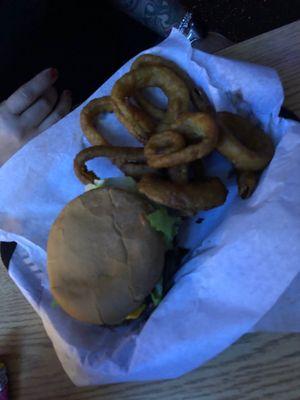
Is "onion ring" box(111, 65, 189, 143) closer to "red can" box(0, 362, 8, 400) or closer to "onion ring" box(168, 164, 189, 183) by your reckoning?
"onion ring" box(168, 164, 189, 183)

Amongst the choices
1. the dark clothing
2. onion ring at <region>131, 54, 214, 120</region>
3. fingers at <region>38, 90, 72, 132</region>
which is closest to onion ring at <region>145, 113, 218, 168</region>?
onion ring at <region>131, 54, 214, 120</region>

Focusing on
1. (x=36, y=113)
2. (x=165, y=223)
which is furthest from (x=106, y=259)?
(x=36, y=113)

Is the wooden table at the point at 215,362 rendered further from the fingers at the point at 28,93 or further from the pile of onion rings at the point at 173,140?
the fingers at the point at 28,93

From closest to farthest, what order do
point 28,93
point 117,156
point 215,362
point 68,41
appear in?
point 215,362 < point 117,156 < point 28,93 < point 68,41

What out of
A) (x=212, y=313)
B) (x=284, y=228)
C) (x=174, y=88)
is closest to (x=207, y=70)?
(x=174, y=88)

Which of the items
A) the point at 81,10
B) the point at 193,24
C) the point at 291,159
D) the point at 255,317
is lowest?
the point at 255,317

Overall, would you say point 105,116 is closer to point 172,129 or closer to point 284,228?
point 172,129

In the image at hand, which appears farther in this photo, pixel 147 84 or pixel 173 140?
pixel 147 84

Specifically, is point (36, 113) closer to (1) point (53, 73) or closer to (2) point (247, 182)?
(1) point (53, 73)
